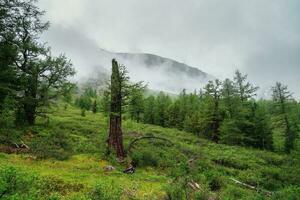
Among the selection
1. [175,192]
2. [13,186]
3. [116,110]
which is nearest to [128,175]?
[116,110]

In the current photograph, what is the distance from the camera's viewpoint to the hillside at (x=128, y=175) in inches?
668

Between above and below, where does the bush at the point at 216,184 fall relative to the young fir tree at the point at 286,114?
below

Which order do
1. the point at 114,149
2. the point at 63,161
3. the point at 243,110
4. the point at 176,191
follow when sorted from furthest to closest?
the point at 243,110
the point at 114,149
the point at 63,161
the point at 176,191

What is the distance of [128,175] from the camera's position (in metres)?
27.7

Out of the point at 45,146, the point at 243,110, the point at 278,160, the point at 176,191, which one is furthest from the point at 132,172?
the point at 243,110

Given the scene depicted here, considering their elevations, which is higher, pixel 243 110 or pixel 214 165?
pixel 243 110

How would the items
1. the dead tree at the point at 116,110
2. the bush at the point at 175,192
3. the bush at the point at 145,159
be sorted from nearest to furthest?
the bush at the point at 175,192 → the bush at the point at 145,159 → the dead tree at the point at 116,110

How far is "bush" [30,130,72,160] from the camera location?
28.8 meters

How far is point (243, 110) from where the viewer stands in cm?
6134

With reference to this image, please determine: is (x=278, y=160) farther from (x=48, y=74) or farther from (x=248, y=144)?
(x=48, y=74)

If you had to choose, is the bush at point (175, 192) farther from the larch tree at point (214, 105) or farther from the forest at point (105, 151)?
the larch tree at point (214, 105)

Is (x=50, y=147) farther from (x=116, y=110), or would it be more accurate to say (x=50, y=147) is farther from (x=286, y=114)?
(x=286, y=114)

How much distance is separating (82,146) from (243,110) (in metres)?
34.9

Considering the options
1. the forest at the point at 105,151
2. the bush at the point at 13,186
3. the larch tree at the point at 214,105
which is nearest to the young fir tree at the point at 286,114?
the forest at the point at 105,151
